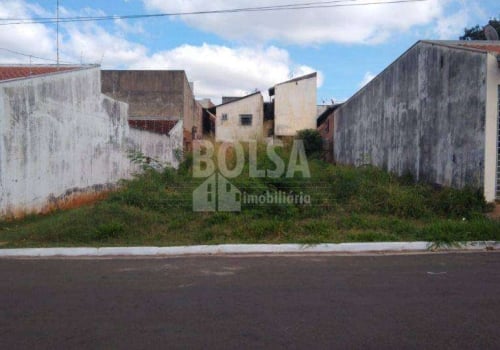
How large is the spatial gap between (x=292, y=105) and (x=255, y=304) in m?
27.1

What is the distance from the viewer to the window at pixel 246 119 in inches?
1201

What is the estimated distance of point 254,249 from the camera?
6.97m

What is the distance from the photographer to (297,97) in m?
30.3

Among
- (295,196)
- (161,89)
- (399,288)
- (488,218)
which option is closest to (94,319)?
(399,288)

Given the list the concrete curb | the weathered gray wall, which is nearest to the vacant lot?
the concrete curb

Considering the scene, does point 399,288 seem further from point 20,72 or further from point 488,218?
point 20,72

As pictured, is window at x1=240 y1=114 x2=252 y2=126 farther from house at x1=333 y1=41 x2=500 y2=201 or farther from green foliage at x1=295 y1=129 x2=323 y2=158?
house at x1=333 y1=41 x2=500 y2=201

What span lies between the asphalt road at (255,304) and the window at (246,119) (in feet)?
81.3

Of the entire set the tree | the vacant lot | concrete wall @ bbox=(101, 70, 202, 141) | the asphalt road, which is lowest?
the asphalt road

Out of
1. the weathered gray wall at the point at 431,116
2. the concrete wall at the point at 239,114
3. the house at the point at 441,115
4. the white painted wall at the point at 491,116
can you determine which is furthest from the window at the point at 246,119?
the white painted wall at the point at 491,116

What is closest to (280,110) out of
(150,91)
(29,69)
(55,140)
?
(150,91)

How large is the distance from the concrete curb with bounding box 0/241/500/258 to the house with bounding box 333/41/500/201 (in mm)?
2576

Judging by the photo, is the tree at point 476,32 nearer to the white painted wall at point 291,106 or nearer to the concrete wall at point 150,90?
the white painted wall at point 291,106

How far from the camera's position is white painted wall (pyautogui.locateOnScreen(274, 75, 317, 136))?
30297 mm
